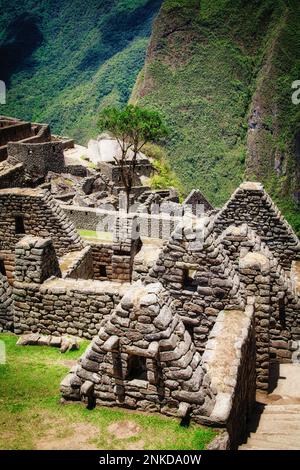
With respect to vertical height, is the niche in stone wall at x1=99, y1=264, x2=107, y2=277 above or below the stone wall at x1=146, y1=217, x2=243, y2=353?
below

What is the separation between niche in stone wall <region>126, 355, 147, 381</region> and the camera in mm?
5780

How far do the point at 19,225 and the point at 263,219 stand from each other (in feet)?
18.0

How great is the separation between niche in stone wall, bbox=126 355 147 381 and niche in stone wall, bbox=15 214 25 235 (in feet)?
20.0

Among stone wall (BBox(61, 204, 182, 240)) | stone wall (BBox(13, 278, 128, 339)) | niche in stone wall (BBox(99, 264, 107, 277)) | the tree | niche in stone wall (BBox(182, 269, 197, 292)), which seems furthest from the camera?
the tree

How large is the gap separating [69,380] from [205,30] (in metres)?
188

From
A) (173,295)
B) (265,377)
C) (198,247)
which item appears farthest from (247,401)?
(198,247)

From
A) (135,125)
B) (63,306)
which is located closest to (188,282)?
(63,306)

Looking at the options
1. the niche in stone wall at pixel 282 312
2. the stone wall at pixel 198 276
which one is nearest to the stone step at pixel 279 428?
the stone wall at pixel 198 276

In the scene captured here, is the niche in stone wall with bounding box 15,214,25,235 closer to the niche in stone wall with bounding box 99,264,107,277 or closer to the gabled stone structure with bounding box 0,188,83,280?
the gabled stone structure with bounding box 0,188,83,280

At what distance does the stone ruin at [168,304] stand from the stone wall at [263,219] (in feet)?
0.08

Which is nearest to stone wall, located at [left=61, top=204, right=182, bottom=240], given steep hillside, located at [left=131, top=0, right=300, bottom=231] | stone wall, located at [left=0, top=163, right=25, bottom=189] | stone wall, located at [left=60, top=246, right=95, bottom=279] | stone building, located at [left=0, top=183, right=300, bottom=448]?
stone wall, located at [left=0, top=163, right=25, bottom=189]

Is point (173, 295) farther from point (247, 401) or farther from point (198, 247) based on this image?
point (247, 401)

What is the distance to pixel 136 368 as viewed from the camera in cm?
596

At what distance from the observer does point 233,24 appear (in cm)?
18238
